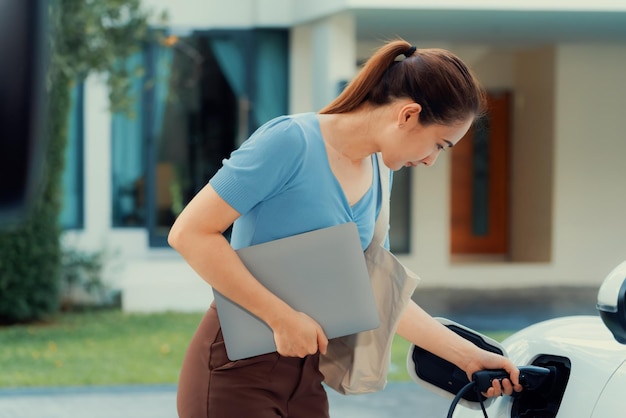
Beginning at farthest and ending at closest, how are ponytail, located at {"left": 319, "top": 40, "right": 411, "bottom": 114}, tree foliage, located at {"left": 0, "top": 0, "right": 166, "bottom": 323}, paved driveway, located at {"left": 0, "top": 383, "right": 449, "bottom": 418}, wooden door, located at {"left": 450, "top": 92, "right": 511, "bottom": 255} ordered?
wooden door, located at {"left": 450, "top": 92, "right": 511, "bottom": 255} < tree foliage, located at {"left": 0, "top": 0, "right": 166, "bottom": 323} < paved driveway, located at {"left": 0, "top": 383, "right": 449, "bottom": 418} < ponytail, located at {"left": 319, "top": 40, "right": 411, "bottom": 114}

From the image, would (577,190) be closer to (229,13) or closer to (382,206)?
(229,13)

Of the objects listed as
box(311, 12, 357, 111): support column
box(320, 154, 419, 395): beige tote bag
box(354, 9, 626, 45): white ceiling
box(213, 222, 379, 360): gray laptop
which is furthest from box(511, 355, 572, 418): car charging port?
box(311, 12, 357, 111): support column

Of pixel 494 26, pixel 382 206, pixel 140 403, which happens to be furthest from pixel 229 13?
pixel 382 206

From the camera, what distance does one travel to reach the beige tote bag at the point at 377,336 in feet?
7.97

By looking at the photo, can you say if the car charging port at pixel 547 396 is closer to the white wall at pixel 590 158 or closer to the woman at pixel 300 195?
the woman at pixel 300 195

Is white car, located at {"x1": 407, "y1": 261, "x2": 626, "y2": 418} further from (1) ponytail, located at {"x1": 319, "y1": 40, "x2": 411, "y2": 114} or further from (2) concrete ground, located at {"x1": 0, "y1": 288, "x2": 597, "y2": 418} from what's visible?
(2) concrete ground, located at {"x1": 0, "y1": 288, "x2": 597, "y2": 418}

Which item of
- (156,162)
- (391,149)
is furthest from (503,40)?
Result: (391,149)

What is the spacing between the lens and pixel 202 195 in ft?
7.14

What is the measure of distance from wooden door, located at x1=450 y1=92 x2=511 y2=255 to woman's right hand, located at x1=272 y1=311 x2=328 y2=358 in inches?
539

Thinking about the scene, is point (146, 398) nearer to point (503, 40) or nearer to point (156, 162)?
point (156, 162)

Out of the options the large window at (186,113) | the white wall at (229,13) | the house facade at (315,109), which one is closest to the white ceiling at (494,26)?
the house facade at (315,109)

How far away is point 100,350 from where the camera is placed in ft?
29.9

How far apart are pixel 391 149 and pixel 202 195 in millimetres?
399

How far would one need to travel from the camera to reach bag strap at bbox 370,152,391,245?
2.45 metres
